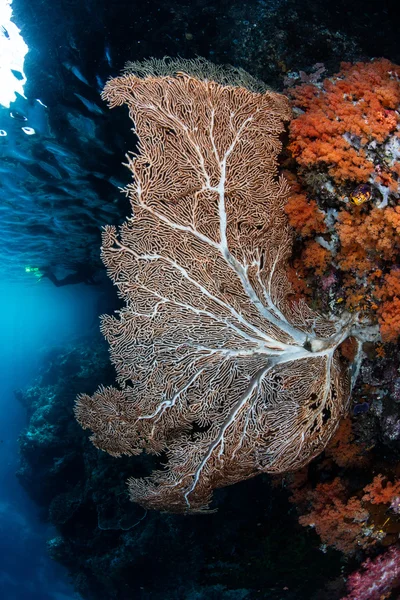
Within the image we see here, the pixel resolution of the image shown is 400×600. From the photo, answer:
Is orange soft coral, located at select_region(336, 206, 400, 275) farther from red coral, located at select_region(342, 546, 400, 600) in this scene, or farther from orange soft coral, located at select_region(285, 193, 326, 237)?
red coral, located at select_region(342, 546, 400, 600)

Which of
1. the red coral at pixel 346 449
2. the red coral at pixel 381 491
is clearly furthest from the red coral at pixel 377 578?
the red coral at pixel 346 449

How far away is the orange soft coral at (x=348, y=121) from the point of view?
373 cm

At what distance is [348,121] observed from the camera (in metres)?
3.81

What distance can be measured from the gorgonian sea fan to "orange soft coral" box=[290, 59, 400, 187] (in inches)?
15.0

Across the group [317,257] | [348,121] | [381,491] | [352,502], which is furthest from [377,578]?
A: [348,121]

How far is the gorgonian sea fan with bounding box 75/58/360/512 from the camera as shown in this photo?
3947mm

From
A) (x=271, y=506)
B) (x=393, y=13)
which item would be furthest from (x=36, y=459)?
(x=393, y=13)

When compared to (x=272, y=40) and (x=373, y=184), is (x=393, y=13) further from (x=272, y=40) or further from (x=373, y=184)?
(x=373, y=184)

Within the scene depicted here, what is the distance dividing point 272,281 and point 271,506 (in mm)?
5504

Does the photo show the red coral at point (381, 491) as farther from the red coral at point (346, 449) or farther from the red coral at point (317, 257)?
the red coral at point (317, 257)

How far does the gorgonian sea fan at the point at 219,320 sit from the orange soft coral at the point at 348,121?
15.0 inches

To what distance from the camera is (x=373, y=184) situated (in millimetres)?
3746

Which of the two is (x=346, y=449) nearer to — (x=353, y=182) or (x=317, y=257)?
(x=317, y=257)

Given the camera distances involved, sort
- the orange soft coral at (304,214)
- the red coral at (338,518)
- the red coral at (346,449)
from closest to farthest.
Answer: the orange soft coral at (304,214) → the red coral at (338,518) → the red coral at (346,449)
